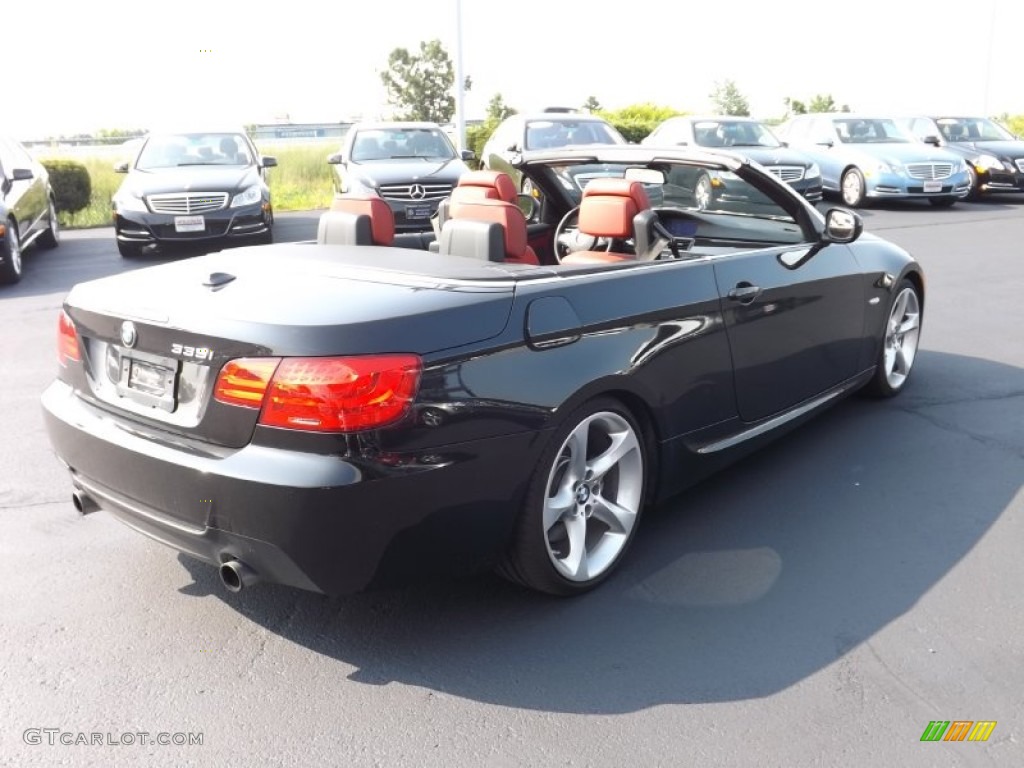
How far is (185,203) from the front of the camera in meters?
12.0

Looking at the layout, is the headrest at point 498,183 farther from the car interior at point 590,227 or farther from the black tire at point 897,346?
the black tire at point 897,346

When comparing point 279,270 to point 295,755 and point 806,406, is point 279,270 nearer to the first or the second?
point 295,755

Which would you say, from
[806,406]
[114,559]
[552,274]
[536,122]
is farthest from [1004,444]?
[536,122]

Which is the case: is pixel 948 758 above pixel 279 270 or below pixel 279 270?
below

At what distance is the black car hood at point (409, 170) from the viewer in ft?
42.6

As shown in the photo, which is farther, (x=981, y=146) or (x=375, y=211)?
(x=981, y=146)

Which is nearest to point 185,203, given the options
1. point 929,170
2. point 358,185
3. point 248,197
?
point 248,197

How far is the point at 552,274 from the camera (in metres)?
3.37

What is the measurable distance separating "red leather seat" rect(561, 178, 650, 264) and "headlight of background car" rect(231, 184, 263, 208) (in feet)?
28.5

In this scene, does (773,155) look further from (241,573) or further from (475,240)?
(241,573)

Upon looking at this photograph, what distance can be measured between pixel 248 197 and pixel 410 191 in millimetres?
2000

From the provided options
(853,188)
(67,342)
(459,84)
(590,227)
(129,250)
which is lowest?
(129,250)

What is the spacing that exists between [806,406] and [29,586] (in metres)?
3.26

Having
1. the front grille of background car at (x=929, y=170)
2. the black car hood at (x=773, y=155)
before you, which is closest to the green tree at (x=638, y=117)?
the black car hood at (x=773, y=155)
